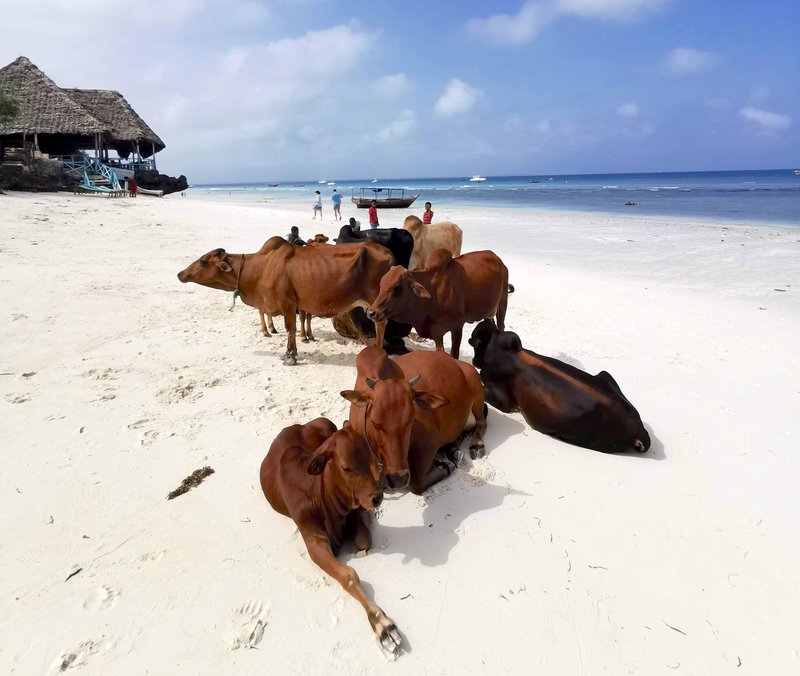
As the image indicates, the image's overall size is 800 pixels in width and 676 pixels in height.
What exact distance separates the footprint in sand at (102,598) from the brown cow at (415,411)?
155 centimetres

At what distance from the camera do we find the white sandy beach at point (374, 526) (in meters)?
2.39

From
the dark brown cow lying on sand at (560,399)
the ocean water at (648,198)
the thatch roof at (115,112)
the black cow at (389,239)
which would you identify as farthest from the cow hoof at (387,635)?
the thatch roof at (115,112)

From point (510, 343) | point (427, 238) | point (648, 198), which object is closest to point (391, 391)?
point (510, 343)

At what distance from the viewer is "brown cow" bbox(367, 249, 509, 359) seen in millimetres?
5004

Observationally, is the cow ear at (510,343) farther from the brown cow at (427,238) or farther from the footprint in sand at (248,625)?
the brown cow at (427,238)

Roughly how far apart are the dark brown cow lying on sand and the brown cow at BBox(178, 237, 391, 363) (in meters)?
1.64

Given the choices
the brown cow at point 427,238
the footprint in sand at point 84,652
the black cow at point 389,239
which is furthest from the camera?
the brown cow at point 427,238

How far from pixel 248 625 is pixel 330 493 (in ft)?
2.48

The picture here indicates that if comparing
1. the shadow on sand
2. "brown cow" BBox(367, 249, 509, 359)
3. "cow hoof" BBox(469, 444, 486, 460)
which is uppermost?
"brown cow" BBox(367, 249, 509, 359)

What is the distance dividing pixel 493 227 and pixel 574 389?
69.1 feet

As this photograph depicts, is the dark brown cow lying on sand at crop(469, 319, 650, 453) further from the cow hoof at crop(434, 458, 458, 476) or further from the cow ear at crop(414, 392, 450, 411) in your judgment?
the cow ear at crop(414, 392, 450, 411)

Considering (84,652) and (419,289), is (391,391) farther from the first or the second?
(419,289)

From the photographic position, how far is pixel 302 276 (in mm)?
5949

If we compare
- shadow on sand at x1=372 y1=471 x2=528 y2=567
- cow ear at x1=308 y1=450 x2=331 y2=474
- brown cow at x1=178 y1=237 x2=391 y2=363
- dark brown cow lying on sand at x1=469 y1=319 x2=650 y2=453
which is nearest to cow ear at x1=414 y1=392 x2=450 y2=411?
cow ear at x1=308 y1=450 x2=331 y2=474
